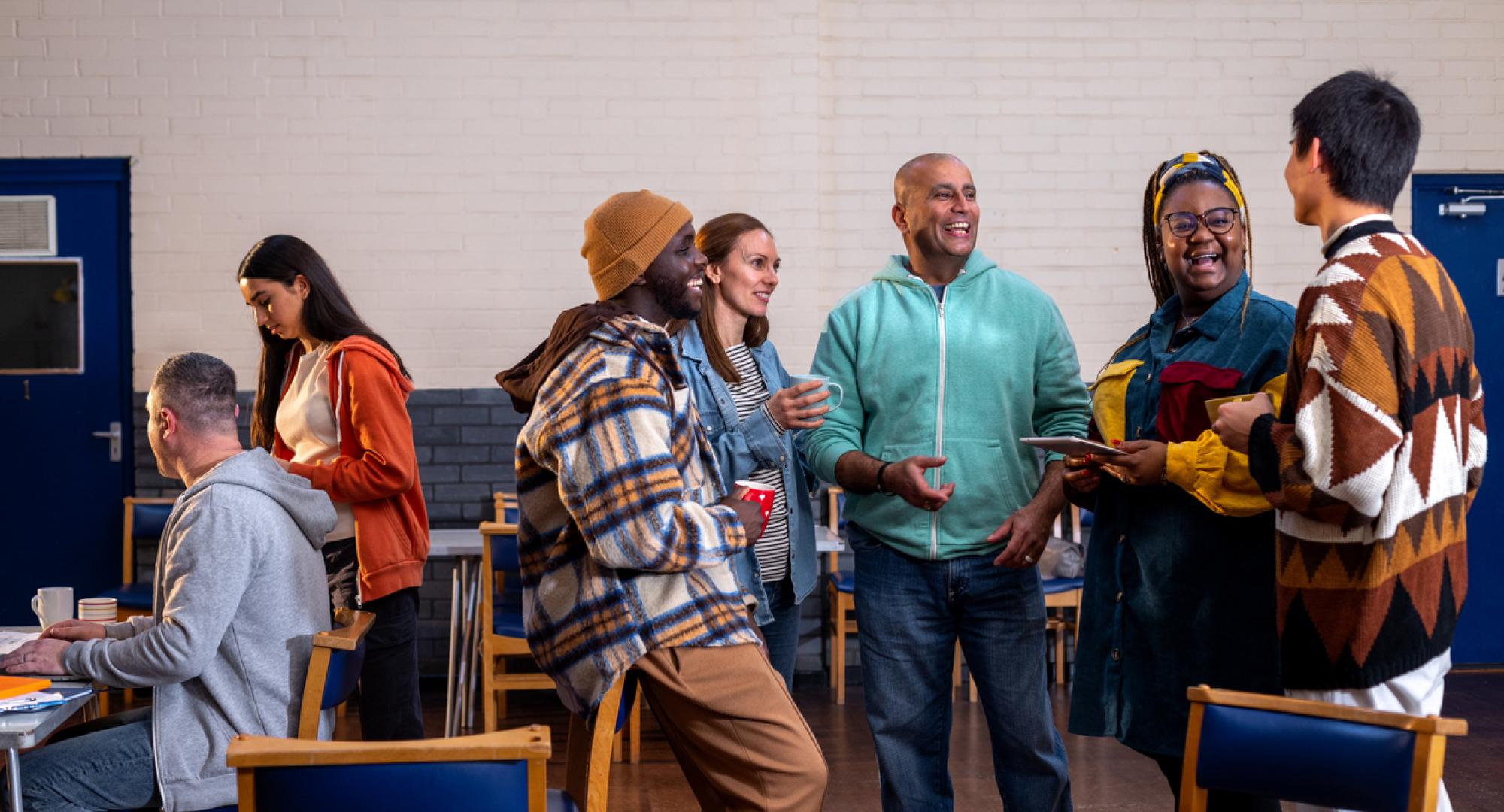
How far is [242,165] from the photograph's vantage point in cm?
544

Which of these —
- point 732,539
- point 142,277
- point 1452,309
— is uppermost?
point 142,277

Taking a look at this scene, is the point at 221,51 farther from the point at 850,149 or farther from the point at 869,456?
the point at 869,456

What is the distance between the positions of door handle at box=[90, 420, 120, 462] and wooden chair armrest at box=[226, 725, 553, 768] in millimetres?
4538

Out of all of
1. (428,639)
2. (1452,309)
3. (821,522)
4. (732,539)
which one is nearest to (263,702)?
(732,539)

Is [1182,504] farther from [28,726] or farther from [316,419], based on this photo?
[316,419]

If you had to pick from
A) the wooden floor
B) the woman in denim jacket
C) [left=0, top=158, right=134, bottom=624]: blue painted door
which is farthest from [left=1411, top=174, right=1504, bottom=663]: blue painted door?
[left=0, top=158, right=134, bottom=624]: blue painted door

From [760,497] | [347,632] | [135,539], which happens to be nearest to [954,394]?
[760,497]

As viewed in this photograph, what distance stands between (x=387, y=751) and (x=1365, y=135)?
5.35 ft

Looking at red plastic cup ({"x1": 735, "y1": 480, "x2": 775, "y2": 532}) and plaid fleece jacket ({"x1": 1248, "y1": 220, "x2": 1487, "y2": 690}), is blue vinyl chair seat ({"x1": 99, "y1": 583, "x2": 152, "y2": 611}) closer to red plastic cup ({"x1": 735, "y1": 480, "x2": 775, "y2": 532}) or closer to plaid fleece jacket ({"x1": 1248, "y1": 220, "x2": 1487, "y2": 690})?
red plastic cup ({"x1": 735, "y1": 480, "x2": 775, "y2": 532})

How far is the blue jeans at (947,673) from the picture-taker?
8.48 ft

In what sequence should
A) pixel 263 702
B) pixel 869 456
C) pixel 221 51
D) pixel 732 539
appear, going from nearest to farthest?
1. pixel 732 539
2. pixel 263 702
3. pixel 869 456
4. pixel 221 51

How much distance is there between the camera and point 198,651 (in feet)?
7.16

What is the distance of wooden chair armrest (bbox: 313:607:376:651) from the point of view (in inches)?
87.4

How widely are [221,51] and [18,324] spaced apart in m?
1.51
